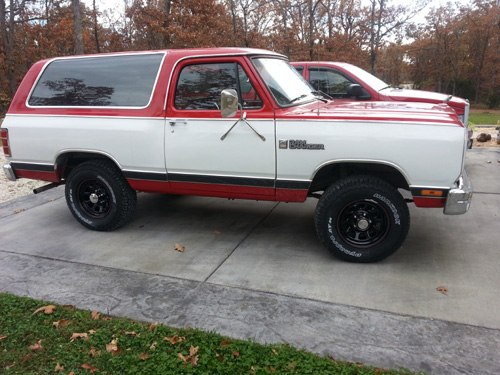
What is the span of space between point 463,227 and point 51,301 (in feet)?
15.1

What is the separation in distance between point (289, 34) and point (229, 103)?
2185 centimetres

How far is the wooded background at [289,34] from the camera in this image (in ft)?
62.9

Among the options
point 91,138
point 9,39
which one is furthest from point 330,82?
point 9,39

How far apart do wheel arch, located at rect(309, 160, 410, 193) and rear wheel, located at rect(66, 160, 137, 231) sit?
228cm

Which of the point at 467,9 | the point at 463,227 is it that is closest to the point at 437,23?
the point at 467,9

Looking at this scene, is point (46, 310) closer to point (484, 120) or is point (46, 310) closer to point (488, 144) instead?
point (488, 144)

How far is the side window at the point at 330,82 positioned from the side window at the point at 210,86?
134 inches

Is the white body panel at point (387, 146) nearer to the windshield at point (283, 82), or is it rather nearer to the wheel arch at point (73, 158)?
the windshield at point (283, 82)

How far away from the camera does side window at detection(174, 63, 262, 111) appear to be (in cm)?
413

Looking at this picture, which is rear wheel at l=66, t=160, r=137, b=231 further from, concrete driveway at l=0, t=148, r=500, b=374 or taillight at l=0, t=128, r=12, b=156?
taillight at l=0, t=128, r=12, b=156

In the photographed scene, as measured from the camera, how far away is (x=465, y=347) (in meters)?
2.74

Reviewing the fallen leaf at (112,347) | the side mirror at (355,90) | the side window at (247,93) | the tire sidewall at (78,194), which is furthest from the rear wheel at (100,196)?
the side mirror at (355,90)

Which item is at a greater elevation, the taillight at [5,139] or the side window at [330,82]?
the side window at [330,82]

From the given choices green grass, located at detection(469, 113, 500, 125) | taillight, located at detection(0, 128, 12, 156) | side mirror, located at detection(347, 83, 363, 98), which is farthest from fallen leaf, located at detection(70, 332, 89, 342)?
green grass, located at detection(469, 113, 500, 125)
